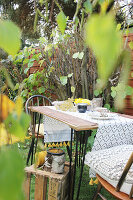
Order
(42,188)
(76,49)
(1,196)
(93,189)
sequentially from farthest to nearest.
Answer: (76,49) < (93,189) < (42,188) < (1,196)

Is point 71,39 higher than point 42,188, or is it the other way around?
point 71,39

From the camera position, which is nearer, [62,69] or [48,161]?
[48,161]

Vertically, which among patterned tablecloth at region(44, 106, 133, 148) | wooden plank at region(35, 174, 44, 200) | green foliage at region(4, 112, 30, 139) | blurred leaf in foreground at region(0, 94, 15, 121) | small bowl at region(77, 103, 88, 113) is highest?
blurred leaf in foreground at region(0, 94, 15, 121)

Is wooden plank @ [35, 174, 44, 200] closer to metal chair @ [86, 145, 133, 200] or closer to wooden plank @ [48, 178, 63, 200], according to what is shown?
wooden plank @ [48, 178, 63, 200]

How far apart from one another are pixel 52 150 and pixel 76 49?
180 cm

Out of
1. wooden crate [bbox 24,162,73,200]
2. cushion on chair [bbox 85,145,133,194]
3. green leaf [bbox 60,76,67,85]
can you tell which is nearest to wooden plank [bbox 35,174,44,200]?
wooden crate [bbox 24,162,73,200]

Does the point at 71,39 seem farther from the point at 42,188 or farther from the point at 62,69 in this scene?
the point at 42,188

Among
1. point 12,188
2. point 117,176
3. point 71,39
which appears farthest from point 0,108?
point 71,39

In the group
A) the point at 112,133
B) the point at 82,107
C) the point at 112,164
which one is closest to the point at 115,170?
the point at 112,164

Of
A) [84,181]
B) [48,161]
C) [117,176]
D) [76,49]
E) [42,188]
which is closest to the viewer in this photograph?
[117,176]

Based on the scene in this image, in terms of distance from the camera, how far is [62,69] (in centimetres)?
324

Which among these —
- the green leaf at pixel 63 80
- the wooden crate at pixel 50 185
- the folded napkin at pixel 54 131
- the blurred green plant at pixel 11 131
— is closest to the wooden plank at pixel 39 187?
the wooden crate at pixel 50 185

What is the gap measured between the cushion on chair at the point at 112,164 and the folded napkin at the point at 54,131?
883 mm

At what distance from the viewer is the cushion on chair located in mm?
1026
